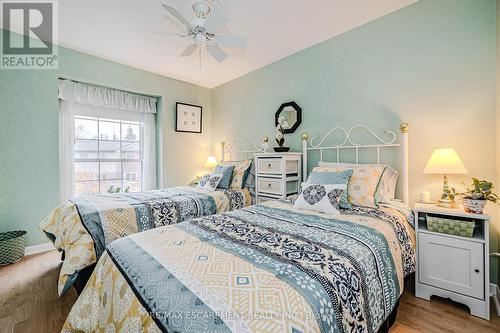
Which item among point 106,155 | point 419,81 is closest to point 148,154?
point 106,155

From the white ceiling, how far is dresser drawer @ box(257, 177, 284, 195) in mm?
1755

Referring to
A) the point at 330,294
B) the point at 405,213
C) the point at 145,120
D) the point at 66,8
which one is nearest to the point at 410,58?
the point at 405,213

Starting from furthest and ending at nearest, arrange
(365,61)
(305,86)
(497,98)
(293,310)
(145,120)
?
(145,120) < (305,86) < (365,61) < (497,98) < (293,310)

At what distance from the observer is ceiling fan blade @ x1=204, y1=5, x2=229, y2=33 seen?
2.04 m

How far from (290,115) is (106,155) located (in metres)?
2.97

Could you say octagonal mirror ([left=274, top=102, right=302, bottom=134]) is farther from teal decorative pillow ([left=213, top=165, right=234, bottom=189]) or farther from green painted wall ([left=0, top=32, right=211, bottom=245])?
green painted wall ([left=0, top=32, right=211, bottom=245])

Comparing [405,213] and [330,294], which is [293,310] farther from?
[405,213]

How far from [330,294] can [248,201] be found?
2374 millimetres

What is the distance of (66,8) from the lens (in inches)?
90.0

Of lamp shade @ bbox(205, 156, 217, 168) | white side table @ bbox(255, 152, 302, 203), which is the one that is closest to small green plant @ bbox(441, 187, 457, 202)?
white side table @ bbox(255, 152, 302, 203)

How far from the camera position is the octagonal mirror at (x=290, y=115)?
3.19 m

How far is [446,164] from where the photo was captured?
184cm

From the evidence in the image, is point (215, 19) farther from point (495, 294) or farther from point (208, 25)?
point (495, 294)

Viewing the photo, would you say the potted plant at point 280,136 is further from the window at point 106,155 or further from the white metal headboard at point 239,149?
the window at point 106,155
